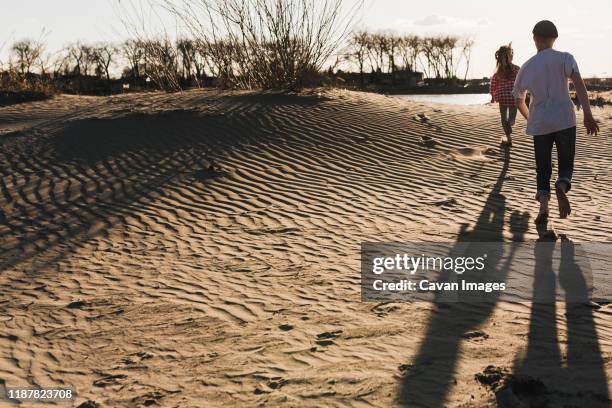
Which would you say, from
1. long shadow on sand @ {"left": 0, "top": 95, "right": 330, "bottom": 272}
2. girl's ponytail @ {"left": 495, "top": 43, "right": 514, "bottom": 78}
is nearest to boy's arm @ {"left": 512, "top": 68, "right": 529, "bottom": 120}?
long shadow on sand @ {"left": 0, "top": 95, "right": 330, "bottom": 272}

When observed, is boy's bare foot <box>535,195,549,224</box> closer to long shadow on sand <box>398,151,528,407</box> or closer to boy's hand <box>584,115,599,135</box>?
long shadow on sand <box>398,151,528,407</box>

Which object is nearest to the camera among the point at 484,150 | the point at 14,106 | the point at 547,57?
the point at 547,57

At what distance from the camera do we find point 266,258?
5.65 metres

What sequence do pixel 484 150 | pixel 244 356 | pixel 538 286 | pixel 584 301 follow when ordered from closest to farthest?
1. pixel 244 356
2. pixel 584 301
3. pixel 538 286
4. pixel 484 150

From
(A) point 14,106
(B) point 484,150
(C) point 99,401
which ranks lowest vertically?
(C) point 99,401

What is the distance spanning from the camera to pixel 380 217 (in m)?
7.00

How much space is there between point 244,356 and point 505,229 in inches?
142

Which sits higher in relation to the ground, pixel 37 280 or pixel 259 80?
pixel 259 80

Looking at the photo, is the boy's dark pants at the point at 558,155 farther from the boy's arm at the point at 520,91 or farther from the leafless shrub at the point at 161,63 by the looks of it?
the leafless shrub at the point at 161,63

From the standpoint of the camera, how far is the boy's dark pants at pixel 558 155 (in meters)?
5.80

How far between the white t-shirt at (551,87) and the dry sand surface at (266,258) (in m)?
1.10

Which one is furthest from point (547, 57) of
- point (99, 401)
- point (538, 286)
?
point (99, 401)

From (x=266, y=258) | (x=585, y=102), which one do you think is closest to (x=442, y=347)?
(x=266, y=258)

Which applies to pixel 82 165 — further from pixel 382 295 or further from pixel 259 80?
pixel 259 80
